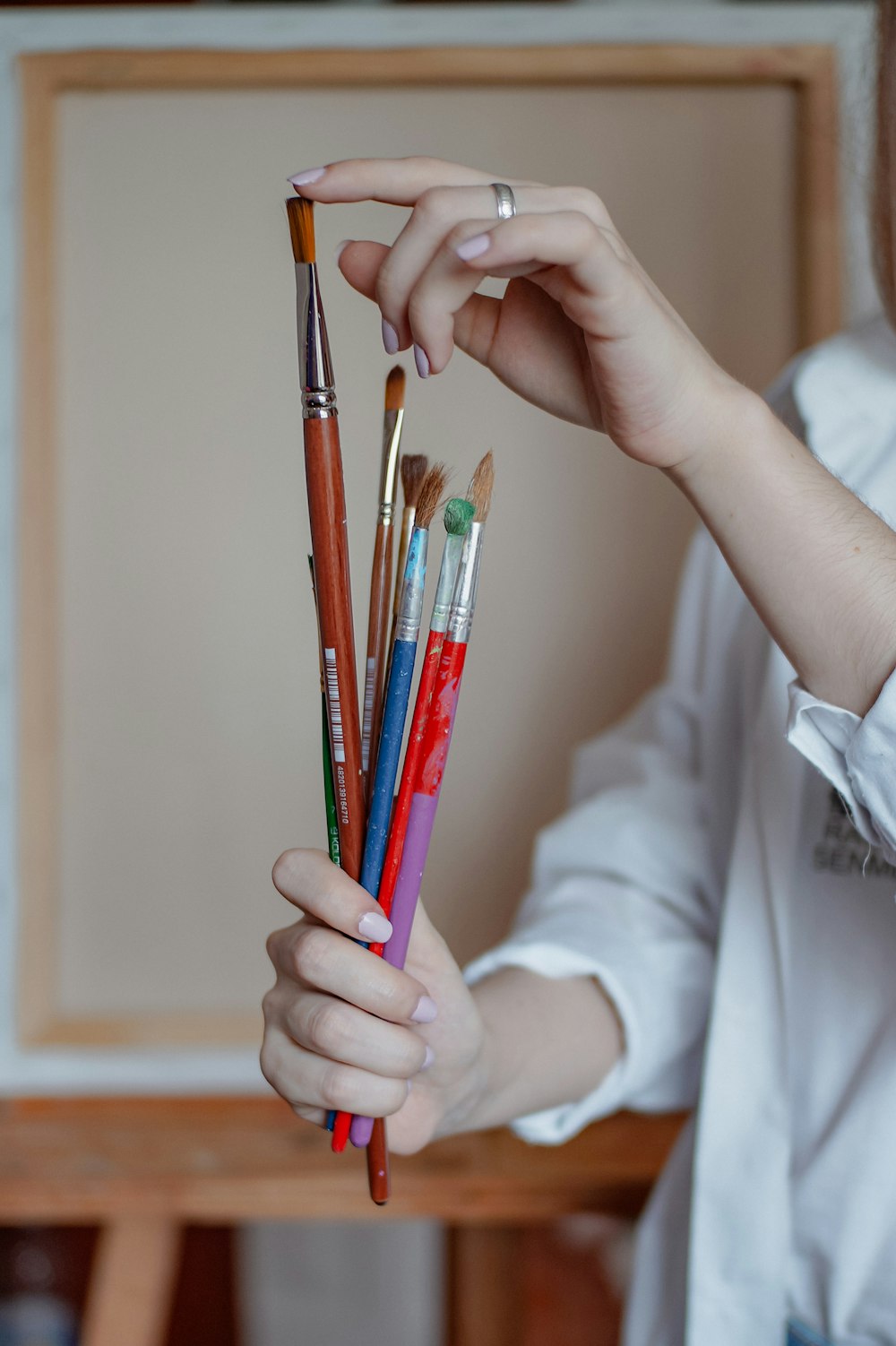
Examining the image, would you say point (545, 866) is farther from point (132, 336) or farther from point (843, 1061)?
point (132, 336)

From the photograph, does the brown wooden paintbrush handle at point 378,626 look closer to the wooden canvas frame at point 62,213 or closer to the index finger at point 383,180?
the index finger at point 383,180

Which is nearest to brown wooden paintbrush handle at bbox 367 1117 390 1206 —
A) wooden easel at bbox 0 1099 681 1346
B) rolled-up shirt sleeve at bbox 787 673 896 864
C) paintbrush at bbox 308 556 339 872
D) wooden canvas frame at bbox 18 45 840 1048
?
paintbrush at bbox 308 556 339 872

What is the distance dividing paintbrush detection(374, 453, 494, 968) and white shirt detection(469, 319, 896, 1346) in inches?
8.9

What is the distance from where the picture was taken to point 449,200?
342 millimetres

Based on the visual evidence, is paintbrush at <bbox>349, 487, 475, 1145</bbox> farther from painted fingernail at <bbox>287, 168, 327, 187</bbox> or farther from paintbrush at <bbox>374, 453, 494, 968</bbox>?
painted fingernail at <bbox>287, 168, 327, 187</bbox>

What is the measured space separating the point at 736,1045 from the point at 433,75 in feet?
2.47

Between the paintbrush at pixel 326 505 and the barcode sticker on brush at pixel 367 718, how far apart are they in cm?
2

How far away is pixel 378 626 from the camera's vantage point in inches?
15.1

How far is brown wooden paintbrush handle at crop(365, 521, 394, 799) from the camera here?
379 millimetres

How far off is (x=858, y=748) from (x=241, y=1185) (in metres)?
0.60

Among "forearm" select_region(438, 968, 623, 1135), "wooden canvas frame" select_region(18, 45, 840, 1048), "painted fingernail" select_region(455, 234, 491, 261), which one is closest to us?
"painted fingernail" select_region(455, 234, 491, 261)

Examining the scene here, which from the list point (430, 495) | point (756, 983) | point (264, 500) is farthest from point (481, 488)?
point (264, 500)

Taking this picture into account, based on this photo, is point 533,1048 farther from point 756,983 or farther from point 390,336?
point 390,336

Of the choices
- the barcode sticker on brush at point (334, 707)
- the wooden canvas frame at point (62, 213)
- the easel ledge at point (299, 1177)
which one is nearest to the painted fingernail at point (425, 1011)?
the barcode sticker on brush at point (334, 707)
